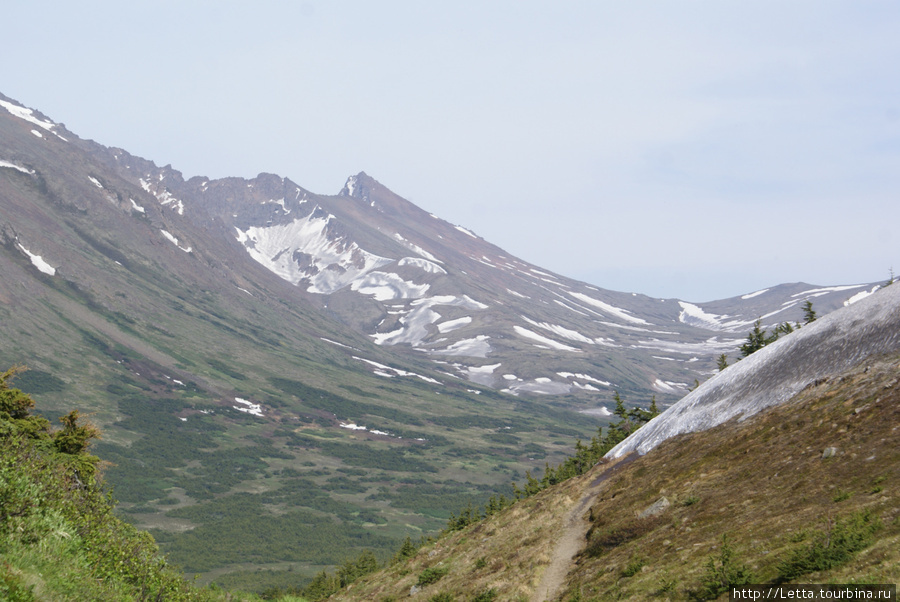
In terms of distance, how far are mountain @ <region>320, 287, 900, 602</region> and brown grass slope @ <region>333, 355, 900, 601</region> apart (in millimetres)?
77

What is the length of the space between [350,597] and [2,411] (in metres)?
20.6

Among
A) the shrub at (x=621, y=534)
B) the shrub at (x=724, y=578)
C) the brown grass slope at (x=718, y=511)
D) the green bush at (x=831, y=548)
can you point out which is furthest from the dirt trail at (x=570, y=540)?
the green bush at (x=831, y=548)

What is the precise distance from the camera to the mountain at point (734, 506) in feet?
54.3

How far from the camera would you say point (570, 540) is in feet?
95.7

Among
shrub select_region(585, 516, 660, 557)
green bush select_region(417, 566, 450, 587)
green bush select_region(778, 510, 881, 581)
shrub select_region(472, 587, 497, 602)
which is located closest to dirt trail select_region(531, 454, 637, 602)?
shrub select_region(585, 516, 660, 557)

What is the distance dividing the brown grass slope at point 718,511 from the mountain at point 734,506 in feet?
0.25

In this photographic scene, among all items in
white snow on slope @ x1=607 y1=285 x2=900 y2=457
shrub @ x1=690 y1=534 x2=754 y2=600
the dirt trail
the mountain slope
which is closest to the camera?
shrub @ x1=690 y1=534 x2=754 y2=600

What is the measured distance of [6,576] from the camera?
1330 centimetres

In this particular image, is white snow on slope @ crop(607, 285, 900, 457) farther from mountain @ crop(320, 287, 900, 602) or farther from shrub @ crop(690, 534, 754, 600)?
shrub @ crop(690, 534, 754, 600)

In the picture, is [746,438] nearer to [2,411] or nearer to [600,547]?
[600,547]

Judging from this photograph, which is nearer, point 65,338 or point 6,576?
point 6,576

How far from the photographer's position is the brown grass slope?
695 inches

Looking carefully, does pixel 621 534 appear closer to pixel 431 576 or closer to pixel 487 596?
pixel 487 596

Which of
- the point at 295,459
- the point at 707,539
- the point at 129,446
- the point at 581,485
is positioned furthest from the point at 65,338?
the point at 707,539
